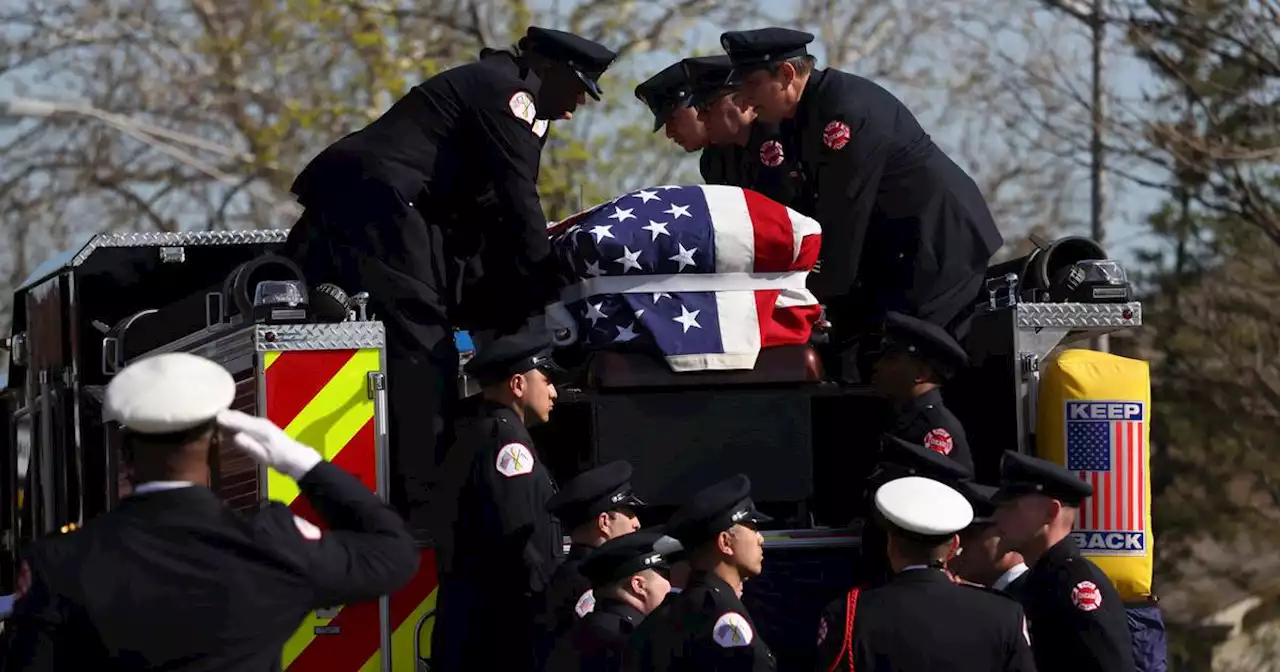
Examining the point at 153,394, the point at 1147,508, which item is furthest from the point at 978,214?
the point at 153,394

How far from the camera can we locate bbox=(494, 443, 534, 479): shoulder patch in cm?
617

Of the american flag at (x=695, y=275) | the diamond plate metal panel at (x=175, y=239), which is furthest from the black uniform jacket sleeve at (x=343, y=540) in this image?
the diamond plate metal panel at (x=175, y=239)

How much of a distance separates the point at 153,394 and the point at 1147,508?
3.24 meters

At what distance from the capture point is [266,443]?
4023 millimetres

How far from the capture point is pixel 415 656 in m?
6.12

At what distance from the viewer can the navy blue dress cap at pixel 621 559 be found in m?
5.61

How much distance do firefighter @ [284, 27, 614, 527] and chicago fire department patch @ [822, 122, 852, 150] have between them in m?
0.74

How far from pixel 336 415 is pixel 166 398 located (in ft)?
6.92

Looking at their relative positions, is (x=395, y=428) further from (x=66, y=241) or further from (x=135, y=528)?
(x=66, y=241)

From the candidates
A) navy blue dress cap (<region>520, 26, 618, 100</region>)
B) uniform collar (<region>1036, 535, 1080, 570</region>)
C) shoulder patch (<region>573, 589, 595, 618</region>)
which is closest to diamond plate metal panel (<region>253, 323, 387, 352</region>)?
shoulder patch (<region>573, 589, 595, 618</region>)

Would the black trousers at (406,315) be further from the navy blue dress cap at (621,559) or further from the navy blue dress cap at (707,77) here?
the navy blue dress cap at (707,77)

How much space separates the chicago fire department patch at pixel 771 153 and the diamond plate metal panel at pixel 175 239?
187cm

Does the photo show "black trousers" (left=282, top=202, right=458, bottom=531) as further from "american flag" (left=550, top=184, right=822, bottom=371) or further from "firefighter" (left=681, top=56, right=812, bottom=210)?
"firefighter" (left=681, top=56, right=812, bottom=210)

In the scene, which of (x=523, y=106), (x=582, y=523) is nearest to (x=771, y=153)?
(x=523, y=106)
